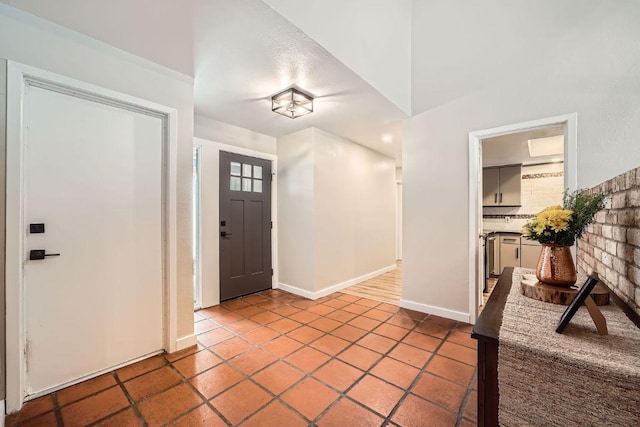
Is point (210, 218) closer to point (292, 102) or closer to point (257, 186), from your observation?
point (257, 186)

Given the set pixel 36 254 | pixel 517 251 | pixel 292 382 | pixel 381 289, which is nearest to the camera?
pixel 36 254

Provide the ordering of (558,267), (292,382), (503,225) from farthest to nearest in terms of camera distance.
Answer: (503,225)
(292,382)
(558,267)

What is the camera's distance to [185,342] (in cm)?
232

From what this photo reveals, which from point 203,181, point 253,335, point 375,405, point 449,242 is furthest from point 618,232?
point 203,181

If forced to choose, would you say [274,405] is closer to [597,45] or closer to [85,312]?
[85,312]

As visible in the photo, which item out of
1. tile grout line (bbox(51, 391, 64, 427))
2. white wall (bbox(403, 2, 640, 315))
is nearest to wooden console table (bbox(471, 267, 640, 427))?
white wall (bbox(403, 2, 640, 315))

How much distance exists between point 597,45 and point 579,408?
2.86 m

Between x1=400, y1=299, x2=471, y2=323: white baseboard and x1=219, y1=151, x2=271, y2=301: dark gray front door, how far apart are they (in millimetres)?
2044

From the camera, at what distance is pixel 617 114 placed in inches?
81.8

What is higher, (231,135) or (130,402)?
(231,135)

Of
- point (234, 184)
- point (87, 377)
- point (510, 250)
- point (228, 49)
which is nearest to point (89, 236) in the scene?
point (87, 377)

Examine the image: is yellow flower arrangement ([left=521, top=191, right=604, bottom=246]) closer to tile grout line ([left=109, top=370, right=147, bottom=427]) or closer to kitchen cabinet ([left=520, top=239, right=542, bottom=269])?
tile grout line ([left=109, top=370, right=147, bottom=427])

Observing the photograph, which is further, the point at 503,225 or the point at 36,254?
the point at 503,225

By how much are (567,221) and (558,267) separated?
221 mm
